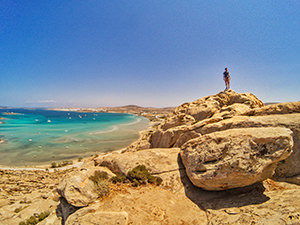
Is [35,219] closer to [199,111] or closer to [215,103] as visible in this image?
[199,111]

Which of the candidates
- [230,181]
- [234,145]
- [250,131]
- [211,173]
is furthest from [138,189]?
[250,131]

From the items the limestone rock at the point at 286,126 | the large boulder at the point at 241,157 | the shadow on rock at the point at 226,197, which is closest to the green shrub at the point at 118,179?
the shadow on rock at the point at 226,197

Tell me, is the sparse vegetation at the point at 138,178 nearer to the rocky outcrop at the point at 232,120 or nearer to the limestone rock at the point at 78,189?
the limestone rock at the point at 78,189

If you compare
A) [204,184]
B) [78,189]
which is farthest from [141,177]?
[204,184]

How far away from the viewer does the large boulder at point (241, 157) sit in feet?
19.9

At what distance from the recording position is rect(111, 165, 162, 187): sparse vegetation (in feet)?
27.2

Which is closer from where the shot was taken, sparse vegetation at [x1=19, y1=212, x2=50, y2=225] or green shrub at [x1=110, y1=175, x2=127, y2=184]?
green shrub at [x1=110, y1=175, x2=127, y2=184]

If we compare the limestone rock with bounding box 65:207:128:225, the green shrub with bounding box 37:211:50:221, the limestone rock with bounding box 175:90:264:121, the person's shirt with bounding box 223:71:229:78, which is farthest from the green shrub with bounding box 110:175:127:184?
the person's shirt with bounding box 223:71:229:78

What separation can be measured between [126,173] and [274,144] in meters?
8.56

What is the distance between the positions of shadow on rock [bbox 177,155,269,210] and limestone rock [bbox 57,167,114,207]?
17.9 ft

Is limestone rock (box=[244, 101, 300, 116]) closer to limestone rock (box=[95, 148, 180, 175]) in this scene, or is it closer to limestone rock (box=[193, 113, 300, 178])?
limestone rock (box=[193, 113, 300, 178])

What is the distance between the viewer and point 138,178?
8500mm

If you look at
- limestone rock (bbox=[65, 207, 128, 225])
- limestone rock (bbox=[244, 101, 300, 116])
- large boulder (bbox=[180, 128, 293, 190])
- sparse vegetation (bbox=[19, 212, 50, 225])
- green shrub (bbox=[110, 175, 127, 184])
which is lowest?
sparse vegetation (bbox=[19, 212, 50, 225])

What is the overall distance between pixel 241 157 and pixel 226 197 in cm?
243
